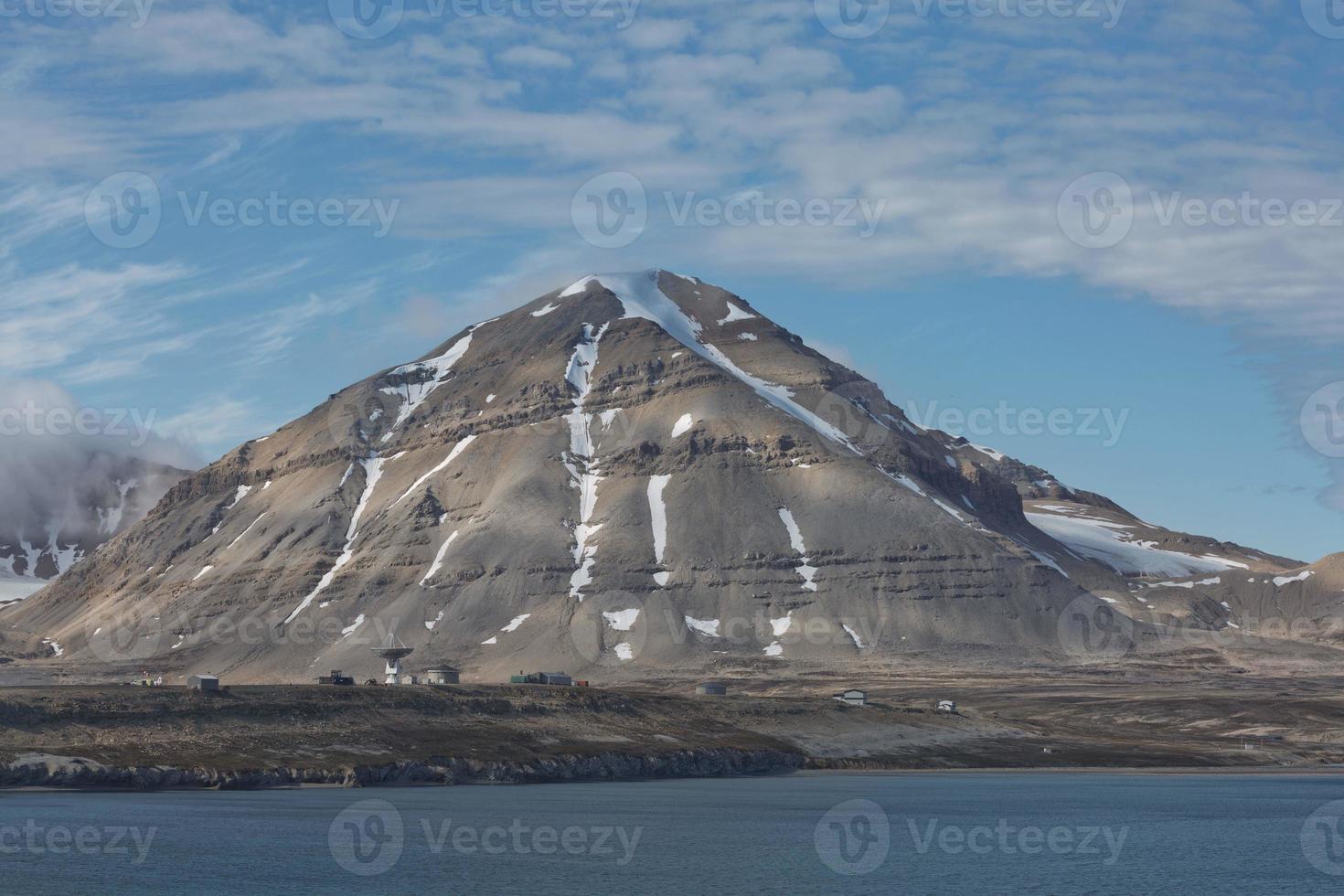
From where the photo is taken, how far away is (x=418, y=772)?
394 ft

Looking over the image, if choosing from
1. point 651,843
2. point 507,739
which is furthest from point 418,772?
point 651,843

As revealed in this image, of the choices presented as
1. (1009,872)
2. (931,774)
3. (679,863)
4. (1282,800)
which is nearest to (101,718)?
(679,863)

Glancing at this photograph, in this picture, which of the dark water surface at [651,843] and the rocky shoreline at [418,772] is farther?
the rocky shoreline at [418,772]

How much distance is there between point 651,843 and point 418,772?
1473 inches

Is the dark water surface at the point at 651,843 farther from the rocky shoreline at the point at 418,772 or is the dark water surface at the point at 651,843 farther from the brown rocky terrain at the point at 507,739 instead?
the brown rocky terrain at the point at 507,739

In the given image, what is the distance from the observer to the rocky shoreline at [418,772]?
103688 mm

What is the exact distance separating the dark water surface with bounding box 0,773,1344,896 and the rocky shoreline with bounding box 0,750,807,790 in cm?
188

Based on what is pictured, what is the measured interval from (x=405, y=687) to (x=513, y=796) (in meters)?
36.1

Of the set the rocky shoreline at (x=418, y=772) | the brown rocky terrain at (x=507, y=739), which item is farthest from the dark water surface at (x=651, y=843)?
the brown rocky terrain at (x=507, y=739)

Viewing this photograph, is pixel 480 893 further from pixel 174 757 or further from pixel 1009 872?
pixel 174 757

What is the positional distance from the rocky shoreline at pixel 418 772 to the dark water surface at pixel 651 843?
188 cm

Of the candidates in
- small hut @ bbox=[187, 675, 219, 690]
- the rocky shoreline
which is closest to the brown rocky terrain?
the rocky shoreline

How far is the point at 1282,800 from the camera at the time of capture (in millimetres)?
127062

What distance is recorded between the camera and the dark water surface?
2899 inches
